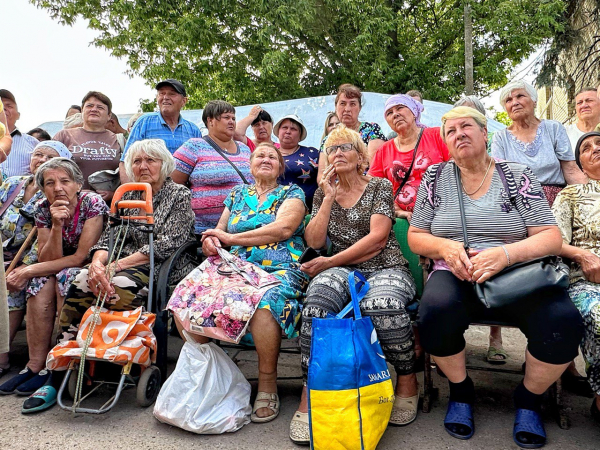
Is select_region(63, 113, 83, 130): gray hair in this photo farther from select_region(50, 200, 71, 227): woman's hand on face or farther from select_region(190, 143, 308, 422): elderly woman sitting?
select_region(190, 143, 308, 422): elderly woman sitting

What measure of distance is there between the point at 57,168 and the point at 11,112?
7.87 ft

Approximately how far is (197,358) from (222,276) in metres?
0.54

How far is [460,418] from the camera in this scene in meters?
2.59

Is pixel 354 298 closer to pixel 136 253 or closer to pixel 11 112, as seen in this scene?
pixel 136 253

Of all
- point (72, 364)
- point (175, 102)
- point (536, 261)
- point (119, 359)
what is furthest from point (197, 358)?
point (175, 102)

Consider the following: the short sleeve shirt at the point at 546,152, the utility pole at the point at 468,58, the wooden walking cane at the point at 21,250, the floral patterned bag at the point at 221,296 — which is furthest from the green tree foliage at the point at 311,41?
the floral patterned bag at the point at 221,296

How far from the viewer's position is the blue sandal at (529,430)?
2.43m

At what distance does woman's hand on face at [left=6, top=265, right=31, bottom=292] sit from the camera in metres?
3.44

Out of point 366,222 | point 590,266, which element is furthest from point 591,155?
point 366,222

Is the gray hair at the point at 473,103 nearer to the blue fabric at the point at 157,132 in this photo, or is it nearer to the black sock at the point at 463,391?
the black sock at the point at 463,391

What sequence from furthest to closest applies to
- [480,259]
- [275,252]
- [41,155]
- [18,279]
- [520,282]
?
1. [41,155]
2. [18,279]
3. [275,252]
4. [480,259]
5. [520,282]

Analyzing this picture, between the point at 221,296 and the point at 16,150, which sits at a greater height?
the point at 16,150

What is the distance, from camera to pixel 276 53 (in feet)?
37.6

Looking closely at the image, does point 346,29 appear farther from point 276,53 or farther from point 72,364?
point 72,364
